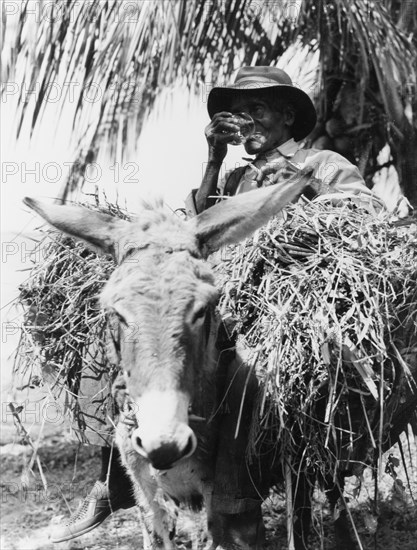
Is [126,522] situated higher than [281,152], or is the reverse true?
[281,152]

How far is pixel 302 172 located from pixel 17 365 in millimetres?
1744

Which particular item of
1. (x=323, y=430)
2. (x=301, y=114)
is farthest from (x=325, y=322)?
(x=301, y=114)

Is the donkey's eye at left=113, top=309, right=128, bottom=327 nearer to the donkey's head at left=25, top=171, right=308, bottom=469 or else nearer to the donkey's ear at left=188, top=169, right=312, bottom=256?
the donkey's head at left=25, top=171, right=308, bottom=469

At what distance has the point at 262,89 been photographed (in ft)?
14.6

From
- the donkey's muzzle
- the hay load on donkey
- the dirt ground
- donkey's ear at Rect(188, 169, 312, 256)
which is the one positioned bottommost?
the dirt ground

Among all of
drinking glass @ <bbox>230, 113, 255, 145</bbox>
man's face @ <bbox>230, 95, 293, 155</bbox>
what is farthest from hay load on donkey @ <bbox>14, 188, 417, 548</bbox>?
man's face @ <bbox>230, 95, 293, 155</bbox>

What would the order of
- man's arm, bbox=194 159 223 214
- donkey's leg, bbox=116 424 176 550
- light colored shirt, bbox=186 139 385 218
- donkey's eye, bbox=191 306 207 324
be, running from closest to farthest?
donkey's eye, bbox=191 306 207 324 → donkey's leg, bbox=116 424 176 550 → light colored shirt, bbox=186 139 385 218 → man's arm, bbox=194 159 223 214

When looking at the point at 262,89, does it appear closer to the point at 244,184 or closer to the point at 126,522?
the point at 244,184

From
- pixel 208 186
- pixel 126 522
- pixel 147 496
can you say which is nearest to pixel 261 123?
pixel 208 186

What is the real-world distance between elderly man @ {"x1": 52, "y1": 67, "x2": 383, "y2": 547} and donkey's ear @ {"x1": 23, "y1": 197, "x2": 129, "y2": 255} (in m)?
0.61

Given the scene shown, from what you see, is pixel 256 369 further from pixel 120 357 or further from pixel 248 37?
pixel 248 37

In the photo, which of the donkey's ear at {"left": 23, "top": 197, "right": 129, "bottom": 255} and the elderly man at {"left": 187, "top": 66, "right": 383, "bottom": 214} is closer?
the donkey's ear at {"left": 23, "top": 197, "right": 129, "bottom": 255}

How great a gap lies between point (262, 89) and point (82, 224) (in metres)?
1.95

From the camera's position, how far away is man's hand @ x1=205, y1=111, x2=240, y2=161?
3807 mm
